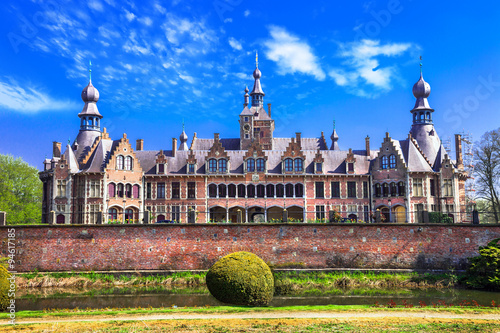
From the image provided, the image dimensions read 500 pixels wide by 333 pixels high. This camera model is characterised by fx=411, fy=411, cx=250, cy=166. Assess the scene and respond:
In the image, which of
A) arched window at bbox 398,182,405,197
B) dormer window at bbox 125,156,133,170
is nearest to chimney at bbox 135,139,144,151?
dormer window at bbox 125,156,133,170

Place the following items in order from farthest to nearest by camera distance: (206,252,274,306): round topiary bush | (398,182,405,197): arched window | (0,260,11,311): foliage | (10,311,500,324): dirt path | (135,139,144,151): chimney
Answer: (135,139,144,151): chimney
(398,182,405,197): arched window
(206,252,274,306): round topiary bush
(0,260,11,311): foliage
(10,311,500,324): dirt path

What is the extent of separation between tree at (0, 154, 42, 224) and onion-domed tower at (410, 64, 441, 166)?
47.3 meters

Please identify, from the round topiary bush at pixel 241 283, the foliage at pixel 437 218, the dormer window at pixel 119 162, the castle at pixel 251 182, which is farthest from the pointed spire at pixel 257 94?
the round topiary bush at pixel 241 283

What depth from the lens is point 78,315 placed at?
17.3m

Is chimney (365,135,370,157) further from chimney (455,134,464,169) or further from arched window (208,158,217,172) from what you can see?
arched window (208,158,217,172)

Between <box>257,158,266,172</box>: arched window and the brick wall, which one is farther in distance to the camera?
<box>257,158,266,172</box>: arched window

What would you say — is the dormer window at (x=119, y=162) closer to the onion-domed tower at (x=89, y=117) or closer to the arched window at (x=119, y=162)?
the arched window at (x=119, y=162)

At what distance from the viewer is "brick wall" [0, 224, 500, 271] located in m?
29.2

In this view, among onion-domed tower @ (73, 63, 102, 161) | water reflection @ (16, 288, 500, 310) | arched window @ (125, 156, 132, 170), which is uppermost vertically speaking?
onion-domed tower @ (73, 63, 102, 161)

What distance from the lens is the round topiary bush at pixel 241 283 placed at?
65.4 feet

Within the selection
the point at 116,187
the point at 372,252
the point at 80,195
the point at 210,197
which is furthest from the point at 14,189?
the point at 372,252

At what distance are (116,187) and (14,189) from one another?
664 inches

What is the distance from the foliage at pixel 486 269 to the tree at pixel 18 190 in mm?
46641

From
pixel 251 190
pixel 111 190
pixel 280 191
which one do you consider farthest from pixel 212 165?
pixel 111 190
